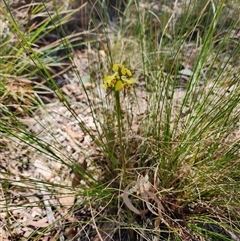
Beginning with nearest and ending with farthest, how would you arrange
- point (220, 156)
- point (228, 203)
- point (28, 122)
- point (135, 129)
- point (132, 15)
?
point (228, 203) → point (220, 156) → point (135, 129) → point (28, 122) → point (132, 15)

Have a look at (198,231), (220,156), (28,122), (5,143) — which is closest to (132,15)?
(28,122)

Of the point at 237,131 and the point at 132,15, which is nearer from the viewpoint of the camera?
the point at 237,131

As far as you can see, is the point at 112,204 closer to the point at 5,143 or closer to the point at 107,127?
the point at 107,127

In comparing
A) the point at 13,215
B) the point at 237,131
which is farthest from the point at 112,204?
the point at 237,131

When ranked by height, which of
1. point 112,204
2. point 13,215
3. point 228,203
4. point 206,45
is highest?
point 206,45

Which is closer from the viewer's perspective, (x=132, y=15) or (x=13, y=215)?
(x=13, y=215)

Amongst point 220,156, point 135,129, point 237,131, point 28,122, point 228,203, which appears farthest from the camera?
point 28,122

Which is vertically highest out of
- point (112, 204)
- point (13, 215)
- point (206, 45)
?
point (206, 45)

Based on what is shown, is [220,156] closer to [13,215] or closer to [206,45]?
[206,45]

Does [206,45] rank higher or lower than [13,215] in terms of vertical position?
higher
